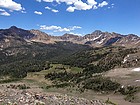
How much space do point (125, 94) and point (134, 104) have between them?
1181 inches

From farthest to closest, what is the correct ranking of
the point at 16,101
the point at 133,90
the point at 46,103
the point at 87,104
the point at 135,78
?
1. the point at 135,78
2. the point at 133,90
3. the point at 87,104
4. the point at 46,103
5. the point at 16,101

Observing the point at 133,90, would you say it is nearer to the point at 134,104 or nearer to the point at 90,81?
the point at 134,104

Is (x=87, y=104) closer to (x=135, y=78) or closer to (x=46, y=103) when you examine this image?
(x=46, y=103)

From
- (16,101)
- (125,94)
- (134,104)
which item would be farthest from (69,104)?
(125,94)

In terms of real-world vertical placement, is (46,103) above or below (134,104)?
above

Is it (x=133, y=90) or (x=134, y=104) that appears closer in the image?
(x=134, y=104)

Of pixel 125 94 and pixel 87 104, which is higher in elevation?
pixel 87 104

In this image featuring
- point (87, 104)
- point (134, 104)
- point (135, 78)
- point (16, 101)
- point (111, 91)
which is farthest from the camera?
point (135, 78)

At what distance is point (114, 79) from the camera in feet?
527

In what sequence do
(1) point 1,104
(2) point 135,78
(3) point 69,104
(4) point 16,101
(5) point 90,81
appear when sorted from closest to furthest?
(1) point 1,104 < (4) point 16,101 < (3) point 69,104 < (2) point 135,78 < (5) point 90,81

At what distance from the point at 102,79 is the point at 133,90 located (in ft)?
119

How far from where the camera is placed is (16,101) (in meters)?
31.3

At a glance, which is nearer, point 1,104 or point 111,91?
point 1,104

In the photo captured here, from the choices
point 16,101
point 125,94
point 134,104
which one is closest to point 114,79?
point 125,94
